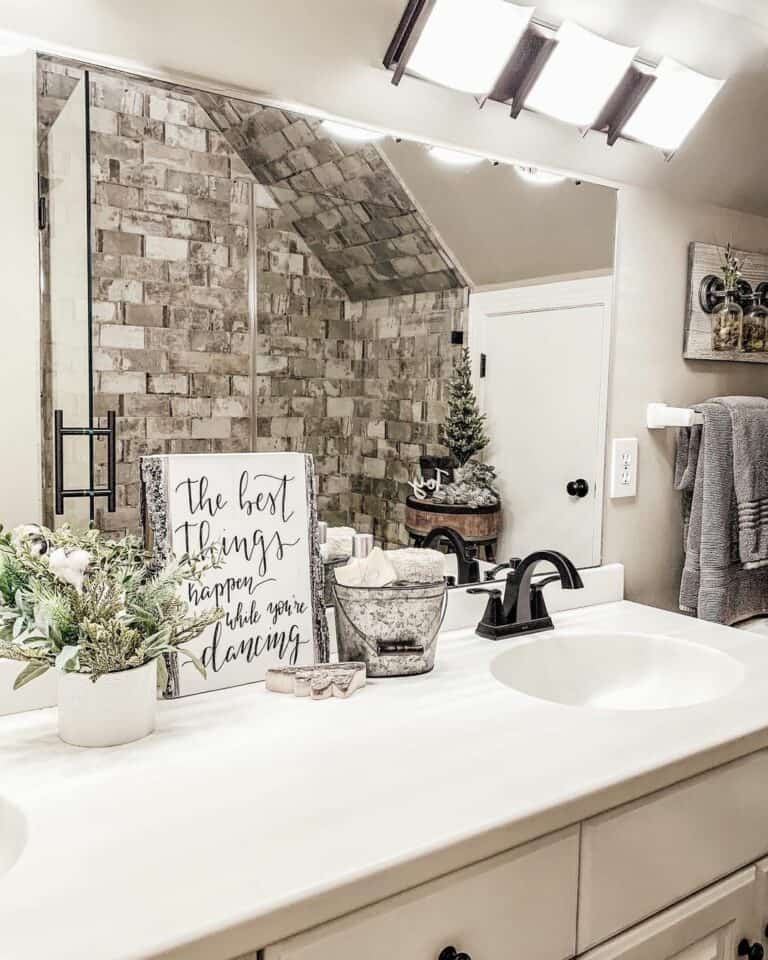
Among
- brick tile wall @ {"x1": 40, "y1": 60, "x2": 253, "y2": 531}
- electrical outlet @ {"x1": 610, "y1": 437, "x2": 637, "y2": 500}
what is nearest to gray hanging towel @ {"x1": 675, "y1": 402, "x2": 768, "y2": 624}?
electrical outlet @ {"x1": 610, "y1": 437, "x2": 637, "y2": 500}

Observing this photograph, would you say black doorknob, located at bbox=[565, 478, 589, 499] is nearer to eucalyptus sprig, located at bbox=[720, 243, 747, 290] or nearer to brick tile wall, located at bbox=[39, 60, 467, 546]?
brick tile wall, located at bbox=[39, 60, 467, 546]

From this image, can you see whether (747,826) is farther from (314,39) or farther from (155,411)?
(314,39)

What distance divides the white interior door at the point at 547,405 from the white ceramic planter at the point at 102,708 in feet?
2.78

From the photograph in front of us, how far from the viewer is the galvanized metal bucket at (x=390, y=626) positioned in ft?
4.45

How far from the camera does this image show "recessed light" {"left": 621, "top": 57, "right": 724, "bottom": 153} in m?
1.74

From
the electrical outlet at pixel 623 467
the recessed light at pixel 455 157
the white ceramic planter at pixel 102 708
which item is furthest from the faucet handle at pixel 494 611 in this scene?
the recessed light at pixel 455 157

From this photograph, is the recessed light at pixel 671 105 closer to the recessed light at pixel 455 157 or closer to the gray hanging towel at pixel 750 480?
the recessed light at pixel 455 157

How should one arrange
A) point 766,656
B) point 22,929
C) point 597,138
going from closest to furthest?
1. point 22,929
2. point 766,656
3. point 597,138

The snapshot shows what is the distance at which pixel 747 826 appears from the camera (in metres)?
1.24

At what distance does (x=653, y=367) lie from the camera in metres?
1.97

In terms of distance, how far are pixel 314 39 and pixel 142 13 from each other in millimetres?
279

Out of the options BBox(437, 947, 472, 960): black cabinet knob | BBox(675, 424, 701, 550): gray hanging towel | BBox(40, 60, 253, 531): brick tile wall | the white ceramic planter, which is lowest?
BBox(437, 947, 472, 960): black cabinet knob

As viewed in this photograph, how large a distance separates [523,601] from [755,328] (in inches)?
40.5

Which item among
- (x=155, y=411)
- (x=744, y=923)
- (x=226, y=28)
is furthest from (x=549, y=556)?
(x=226, y=28)
